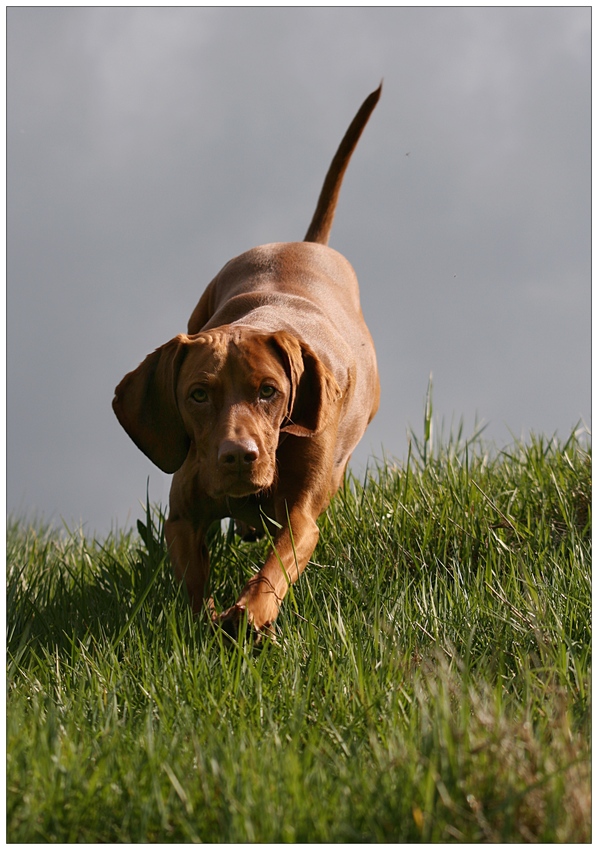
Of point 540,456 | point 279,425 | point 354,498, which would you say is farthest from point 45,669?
point 540,456

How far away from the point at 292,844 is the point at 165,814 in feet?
0.85

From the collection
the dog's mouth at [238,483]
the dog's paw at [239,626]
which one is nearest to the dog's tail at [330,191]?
the dog's mouth at [238,483]

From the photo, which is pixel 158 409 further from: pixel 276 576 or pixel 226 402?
pixel 276 576

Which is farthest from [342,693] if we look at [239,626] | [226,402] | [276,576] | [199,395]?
[199,395]

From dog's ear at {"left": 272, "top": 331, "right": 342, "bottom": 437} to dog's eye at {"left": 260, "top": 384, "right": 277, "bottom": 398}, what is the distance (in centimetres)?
16

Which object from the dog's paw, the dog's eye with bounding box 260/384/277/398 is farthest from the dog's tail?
the dog's paw

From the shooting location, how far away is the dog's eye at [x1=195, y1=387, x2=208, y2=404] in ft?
10.1

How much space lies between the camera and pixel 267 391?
3086mm

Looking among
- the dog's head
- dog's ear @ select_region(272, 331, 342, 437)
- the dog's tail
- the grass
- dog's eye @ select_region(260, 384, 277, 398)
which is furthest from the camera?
the dog's tail

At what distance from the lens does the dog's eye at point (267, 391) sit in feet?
10.1

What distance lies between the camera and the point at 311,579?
3.52 m

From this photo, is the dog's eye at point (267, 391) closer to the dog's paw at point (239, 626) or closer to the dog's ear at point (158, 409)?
the dog's ear at point (158, 409)

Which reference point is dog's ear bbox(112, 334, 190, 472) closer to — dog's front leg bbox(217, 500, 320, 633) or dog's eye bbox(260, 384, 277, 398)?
dog's eye bbox(260, 384, 277, 398)

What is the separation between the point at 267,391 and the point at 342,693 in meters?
1.14
